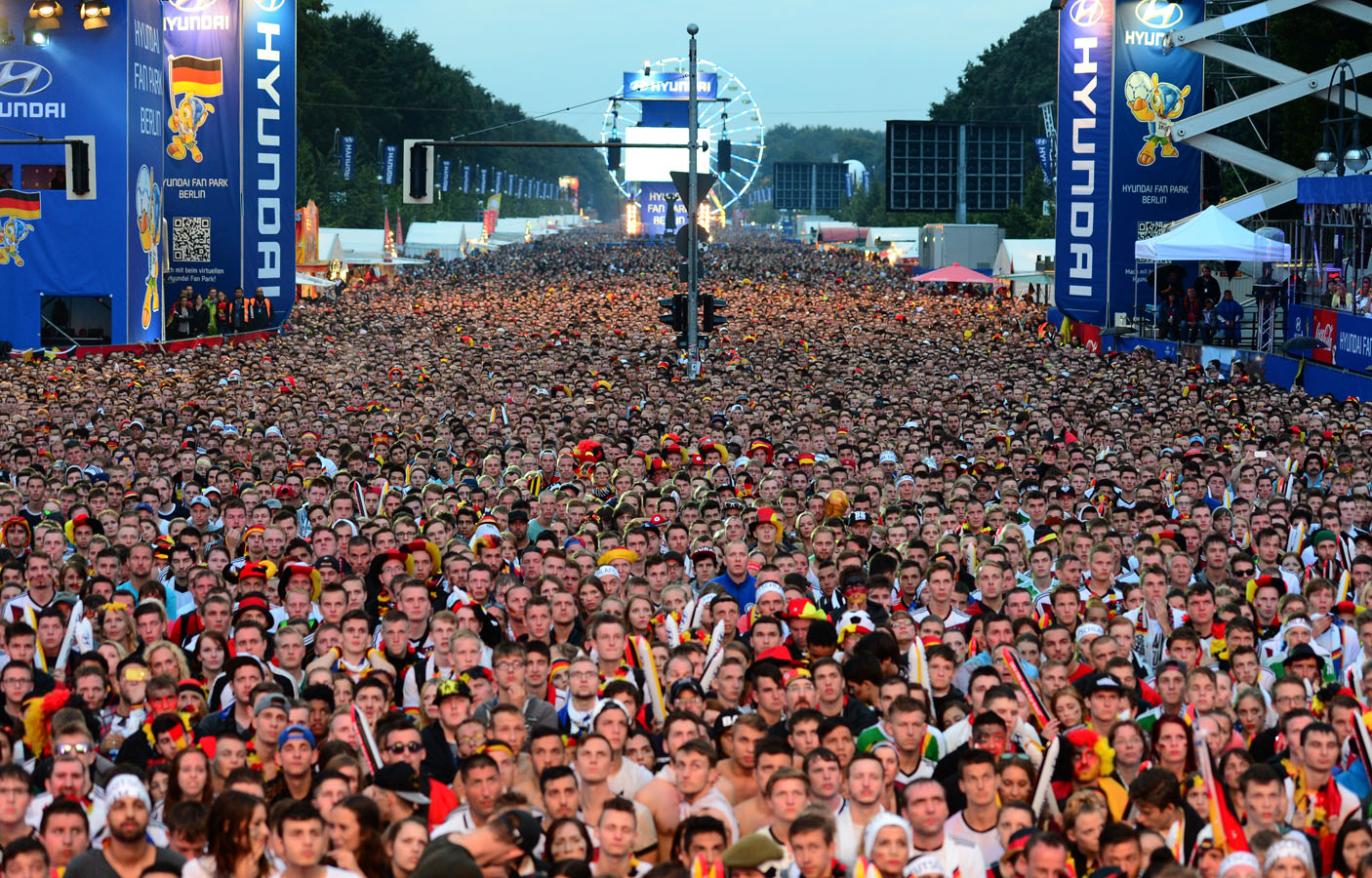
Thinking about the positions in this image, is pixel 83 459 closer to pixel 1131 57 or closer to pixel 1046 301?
pixel 1131 57

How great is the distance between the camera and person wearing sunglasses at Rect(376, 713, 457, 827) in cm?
831

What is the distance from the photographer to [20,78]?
39.4 metres

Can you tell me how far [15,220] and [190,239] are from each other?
5.98 meters

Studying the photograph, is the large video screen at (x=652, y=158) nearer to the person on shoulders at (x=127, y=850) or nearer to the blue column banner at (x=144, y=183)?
the blue column banner at (x=144, y=183)

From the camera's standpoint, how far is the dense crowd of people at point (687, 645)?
7340 millimetres

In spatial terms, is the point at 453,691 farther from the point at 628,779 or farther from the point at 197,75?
the point at 197,75

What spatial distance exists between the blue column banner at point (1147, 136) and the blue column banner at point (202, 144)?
20229mm

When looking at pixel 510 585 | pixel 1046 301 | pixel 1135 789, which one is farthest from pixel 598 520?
pixel 1046 301

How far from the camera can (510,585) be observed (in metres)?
12.2

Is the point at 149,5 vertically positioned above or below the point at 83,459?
above

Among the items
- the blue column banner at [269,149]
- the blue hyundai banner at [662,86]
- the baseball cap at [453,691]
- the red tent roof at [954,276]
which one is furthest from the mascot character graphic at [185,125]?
the blue hyundai banner at [662,86]

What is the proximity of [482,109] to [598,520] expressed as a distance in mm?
168043

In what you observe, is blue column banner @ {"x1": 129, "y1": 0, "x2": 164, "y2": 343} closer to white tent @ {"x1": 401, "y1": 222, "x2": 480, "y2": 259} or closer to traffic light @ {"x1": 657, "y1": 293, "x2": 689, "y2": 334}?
traffic light @ {"x1": 657, "y1": 293, "x2": 689, "y2": 334}

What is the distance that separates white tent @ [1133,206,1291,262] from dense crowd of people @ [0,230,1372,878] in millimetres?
13744
